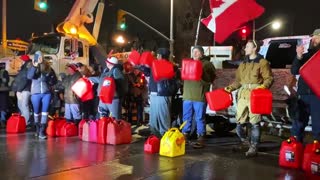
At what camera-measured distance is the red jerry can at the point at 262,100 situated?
714 centimetres

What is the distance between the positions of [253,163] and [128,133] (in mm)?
3021

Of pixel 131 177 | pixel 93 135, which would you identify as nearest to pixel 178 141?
pixel 131 177

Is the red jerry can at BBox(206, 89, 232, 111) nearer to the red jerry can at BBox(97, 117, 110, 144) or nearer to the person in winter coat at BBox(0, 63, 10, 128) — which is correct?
the red jerry can at BBox(97, 117, 110, 144)

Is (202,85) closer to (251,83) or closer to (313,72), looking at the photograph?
(251,83)

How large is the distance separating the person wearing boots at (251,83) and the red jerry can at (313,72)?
0.90 m

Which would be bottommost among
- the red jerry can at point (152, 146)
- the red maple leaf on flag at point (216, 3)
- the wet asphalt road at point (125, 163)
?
the wet asphalt road at point (125, 163)

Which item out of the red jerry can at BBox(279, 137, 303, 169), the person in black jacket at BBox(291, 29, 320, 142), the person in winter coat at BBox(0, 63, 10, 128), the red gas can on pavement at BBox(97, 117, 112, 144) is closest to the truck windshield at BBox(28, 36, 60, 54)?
the person in winter coat at BBox(0, 63, 10, 128)

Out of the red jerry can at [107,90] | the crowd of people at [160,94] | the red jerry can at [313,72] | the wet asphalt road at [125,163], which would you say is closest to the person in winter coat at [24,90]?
the crowd of people at [160,94]

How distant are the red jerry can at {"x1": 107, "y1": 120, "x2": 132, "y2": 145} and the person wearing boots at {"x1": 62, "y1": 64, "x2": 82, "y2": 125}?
2026mm

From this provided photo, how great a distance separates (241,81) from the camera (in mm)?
7770

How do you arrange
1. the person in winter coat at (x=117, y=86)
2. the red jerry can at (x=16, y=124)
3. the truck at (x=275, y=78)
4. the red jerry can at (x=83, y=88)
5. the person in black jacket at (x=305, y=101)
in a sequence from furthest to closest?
the red jerry can at (x=16, y=124) → the red jerry can at (x=83, y=88) → the person in winter coat at (x=117, y=86) → the truck at (x=275, y=78) → the person in black jacket at (x=305, y=101)

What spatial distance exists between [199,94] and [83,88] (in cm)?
288

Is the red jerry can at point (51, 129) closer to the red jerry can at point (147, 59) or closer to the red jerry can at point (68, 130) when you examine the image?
the red jerry can at point (68, 130)

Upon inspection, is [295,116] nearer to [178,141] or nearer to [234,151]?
[234,151]
